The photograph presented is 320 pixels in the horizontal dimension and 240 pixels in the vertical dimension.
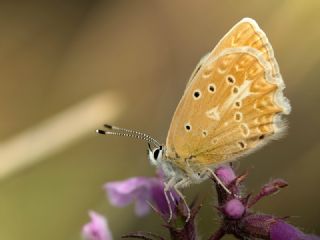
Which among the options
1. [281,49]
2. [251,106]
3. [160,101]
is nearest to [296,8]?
[281,49]

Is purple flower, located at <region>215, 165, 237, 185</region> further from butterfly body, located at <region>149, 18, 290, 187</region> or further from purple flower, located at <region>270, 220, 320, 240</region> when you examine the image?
purple flower, located at <region>270, 220, 320, 240</region>

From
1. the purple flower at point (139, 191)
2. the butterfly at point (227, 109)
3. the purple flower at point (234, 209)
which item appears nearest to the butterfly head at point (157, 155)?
the butterfly at point (227, 109)

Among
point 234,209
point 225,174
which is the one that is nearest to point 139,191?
point 225,174

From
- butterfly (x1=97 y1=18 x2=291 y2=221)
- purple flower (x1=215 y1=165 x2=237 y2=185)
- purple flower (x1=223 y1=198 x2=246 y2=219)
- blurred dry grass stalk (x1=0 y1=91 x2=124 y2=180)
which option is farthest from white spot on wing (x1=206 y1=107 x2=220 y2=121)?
blurred dry grass stalk (x1=0 y1=91 x2=124 y2=180)

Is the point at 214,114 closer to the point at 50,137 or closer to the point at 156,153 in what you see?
the point at 156,153

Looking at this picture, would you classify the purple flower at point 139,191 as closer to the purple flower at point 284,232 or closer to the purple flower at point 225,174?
the purple flower at point 225,174

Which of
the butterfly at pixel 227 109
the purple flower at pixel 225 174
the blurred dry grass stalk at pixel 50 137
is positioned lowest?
the purple flower at pixel 225 174

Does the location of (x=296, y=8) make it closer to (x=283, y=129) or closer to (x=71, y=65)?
(x=71, y=65)

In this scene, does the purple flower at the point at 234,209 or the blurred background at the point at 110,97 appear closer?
the purple flower at the point at 234,209
